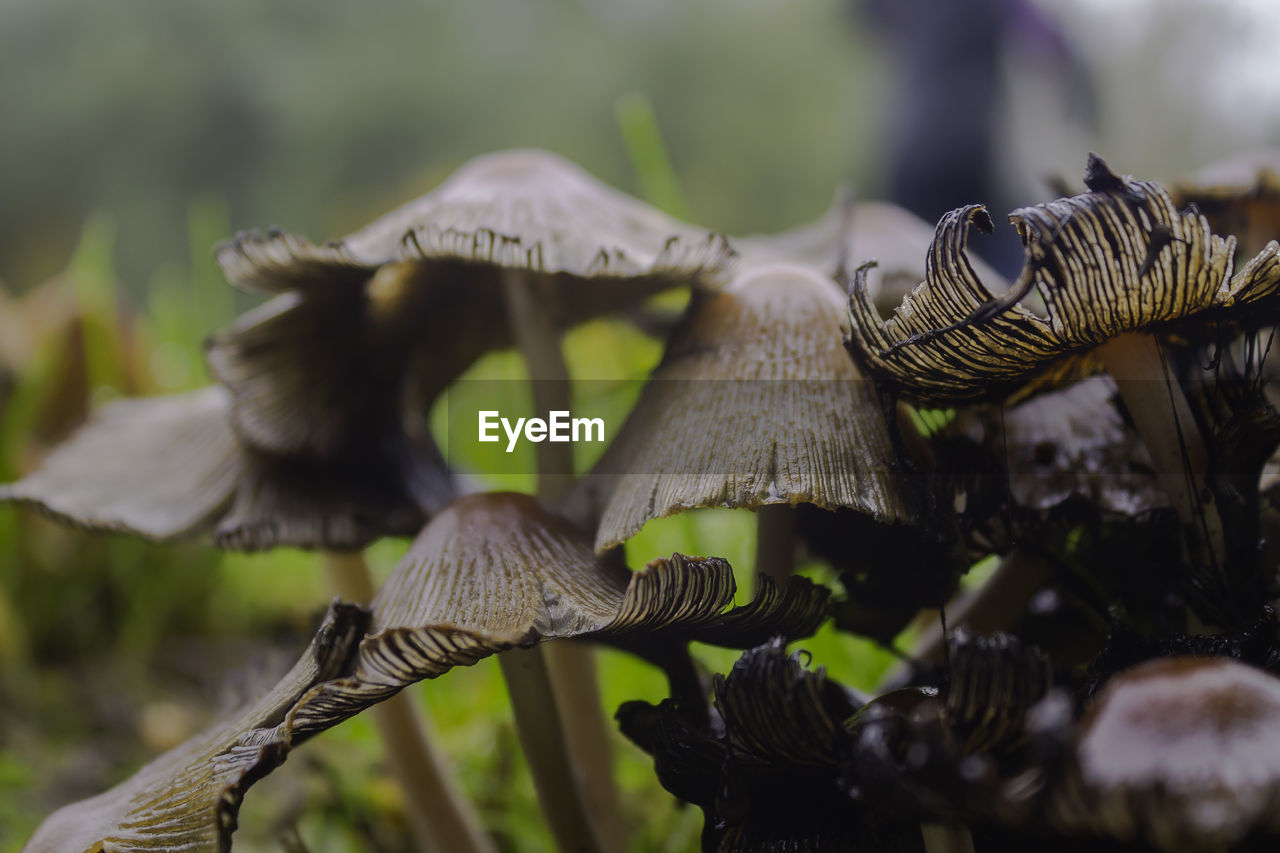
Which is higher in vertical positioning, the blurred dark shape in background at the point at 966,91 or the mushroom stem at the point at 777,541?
the blurred dark shape in background at the point at 966,91

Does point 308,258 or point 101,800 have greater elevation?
point 308,258

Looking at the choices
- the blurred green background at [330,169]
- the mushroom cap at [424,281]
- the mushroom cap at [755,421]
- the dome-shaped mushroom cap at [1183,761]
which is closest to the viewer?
the dome-shaped mushroom cap at [1183,761]

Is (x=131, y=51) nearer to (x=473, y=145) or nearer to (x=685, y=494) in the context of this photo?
(x=473, y=145)

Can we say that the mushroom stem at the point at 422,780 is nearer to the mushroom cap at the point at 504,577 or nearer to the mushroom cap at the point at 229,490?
the mushroom cap at the point at 229,490

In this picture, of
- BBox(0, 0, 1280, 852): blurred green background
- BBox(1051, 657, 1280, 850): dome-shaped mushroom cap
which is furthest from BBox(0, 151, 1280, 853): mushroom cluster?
BBox(0, 0, 1280, 852): blurred green background

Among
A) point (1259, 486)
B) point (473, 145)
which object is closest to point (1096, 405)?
point (1259, 486)

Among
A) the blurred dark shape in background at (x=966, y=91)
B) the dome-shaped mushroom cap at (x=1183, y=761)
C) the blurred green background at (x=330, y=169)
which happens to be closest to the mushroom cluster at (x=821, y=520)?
the dome-shaped mushroom cap at (x=1183, y=761)
